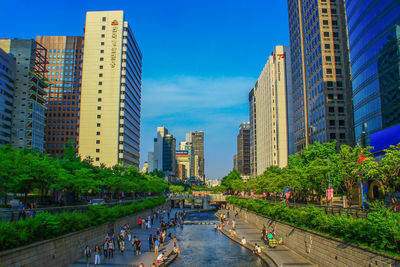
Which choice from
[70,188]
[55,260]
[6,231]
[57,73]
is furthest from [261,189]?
[57,73]

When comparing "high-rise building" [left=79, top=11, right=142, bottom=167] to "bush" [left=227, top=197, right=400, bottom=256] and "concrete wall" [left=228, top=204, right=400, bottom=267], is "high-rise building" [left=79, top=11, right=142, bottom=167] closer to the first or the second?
Answer: "concrete wall" [left=228, top=204, right=400, bottom=267]

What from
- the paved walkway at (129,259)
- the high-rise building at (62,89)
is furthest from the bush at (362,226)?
the high-rise building at (62,89)

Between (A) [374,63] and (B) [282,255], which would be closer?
(B) [282,255]

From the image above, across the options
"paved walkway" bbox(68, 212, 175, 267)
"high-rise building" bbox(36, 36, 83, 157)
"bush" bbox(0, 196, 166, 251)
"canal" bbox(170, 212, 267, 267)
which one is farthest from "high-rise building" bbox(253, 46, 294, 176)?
"bush" bbox(0, 196, 166, 251)

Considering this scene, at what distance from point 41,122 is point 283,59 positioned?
110315 millimetres

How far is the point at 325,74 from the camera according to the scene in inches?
3593

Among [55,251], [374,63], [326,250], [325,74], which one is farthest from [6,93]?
[326,250]

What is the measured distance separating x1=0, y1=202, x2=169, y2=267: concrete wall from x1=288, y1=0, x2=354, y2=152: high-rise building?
71.1m

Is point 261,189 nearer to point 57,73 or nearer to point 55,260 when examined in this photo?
point 55,260

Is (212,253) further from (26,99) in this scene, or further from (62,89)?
(62,89)

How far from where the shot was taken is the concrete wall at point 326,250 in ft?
74.3

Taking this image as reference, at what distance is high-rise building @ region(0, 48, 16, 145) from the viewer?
365ft

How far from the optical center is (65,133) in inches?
6806

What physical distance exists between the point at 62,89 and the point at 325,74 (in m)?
143
